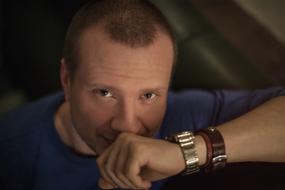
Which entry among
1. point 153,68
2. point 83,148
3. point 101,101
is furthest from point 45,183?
point 153,68

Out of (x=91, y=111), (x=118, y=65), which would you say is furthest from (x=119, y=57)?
(x=91, y=111)

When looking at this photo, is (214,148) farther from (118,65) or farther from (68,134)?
(68,134)

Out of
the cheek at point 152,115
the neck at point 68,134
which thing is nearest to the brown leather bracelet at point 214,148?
the cheek at point 152,115

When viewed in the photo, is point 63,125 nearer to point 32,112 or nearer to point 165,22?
point 32,112

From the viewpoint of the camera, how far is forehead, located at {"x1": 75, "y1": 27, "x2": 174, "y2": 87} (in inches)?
28.1

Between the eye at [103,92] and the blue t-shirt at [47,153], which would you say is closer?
the eye at [103,92]

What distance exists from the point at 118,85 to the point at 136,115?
0.07 metres

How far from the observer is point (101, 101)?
0.76m

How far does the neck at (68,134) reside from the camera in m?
0.90

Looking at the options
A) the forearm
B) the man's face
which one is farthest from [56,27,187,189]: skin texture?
the forearm

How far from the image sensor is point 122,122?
28.7 inches

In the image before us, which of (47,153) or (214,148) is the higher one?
(214,148)

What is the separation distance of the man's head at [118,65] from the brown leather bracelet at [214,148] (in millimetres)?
120

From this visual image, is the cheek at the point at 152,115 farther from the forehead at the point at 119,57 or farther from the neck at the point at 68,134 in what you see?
the neck at the point at 68,134
